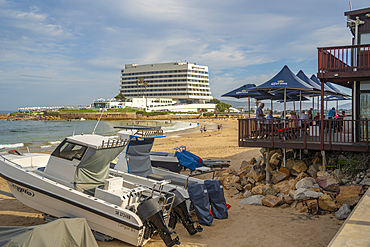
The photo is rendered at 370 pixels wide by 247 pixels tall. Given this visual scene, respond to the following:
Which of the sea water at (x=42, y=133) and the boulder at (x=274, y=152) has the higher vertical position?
the boulder at (x=274, y=152)

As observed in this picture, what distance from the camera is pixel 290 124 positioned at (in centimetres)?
1098

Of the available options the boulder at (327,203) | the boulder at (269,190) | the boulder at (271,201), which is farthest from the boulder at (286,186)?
the boulder at (327,203)

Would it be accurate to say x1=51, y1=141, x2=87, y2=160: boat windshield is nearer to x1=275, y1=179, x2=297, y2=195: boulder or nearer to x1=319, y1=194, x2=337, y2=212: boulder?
x1=275, y1=179, x2=297, y2=195: boulder

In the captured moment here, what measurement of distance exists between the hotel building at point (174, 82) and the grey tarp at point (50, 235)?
13213cm

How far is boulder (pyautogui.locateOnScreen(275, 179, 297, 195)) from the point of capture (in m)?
9.07

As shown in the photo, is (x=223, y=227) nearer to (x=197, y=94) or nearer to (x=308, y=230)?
(x=308, y=230)

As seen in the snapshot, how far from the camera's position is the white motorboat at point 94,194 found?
19.4 ft

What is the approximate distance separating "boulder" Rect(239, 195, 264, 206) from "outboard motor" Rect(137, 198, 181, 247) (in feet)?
12.5

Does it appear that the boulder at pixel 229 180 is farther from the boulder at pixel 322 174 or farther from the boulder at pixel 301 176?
the boulder at pixel 322 174

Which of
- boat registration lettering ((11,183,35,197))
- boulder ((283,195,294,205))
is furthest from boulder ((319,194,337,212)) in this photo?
boat registration lettering ((11,183,35,197))

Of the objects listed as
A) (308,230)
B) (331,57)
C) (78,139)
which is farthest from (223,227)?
(331,57)

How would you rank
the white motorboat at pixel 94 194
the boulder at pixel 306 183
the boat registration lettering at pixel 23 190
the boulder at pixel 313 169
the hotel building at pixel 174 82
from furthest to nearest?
the hotel building at pixel 174 82 < the boulder at pixel 313 169 < the boulder at pixel 306 183 < the boat registration lettering at pixel 23 190 < the white motorboat at pixel 94 194

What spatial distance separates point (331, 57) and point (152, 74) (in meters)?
141

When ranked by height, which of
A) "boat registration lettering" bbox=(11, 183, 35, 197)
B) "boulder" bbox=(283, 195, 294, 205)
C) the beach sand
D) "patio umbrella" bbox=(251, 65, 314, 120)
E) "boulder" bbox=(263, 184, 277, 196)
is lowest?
the beach sand
